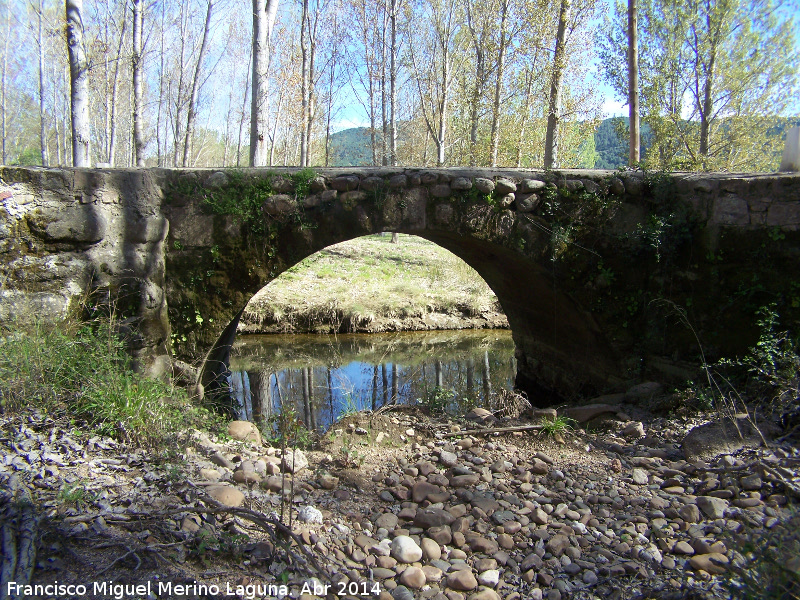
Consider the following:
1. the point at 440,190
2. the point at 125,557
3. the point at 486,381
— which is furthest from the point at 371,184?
the point at 486,381

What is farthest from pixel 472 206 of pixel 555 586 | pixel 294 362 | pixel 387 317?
pixel 387 317

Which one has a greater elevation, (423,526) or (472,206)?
(472,206)

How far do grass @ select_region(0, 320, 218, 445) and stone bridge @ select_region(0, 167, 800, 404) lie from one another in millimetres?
484

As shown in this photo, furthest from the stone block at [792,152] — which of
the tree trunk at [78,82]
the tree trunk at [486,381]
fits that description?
the tree trunk at [78,82]

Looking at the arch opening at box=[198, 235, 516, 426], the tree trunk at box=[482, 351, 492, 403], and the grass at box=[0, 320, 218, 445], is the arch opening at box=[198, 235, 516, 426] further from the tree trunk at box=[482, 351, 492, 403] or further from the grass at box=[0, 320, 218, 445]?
the grass at box=[0, 320, 218, 445]

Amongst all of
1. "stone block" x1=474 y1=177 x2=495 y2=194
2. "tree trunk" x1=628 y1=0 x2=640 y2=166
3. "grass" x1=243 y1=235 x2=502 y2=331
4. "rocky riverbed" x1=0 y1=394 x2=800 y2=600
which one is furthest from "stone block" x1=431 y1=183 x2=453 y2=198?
"grass" x1=243 y1=235 x2=502 y2=331

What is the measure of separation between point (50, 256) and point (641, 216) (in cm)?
523

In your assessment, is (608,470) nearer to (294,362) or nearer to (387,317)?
(294,362)

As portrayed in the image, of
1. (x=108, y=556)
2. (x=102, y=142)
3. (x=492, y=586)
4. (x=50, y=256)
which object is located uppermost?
(x=102, y=142)

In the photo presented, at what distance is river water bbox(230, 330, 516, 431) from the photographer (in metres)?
6.51

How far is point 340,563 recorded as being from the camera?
232 cm

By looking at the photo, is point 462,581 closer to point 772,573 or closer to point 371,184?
point 772,573

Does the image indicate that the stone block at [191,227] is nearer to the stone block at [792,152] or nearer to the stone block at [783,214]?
the stone block at [783,214]

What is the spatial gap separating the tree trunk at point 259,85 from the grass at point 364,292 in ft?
10.7
